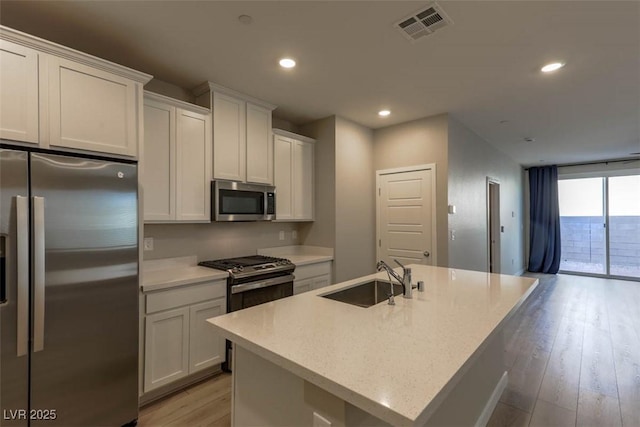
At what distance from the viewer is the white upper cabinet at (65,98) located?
1.67 metres

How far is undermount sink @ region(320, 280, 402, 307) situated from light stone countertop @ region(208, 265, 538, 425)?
193 mm

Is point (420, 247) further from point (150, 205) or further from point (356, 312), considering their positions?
point (150, 205)

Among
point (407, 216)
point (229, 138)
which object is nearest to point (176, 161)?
point (229, 138)

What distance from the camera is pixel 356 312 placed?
62.8 inches

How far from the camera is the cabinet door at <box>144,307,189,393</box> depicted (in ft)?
7.21

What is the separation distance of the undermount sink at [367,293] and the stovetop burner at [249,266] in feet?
3.43

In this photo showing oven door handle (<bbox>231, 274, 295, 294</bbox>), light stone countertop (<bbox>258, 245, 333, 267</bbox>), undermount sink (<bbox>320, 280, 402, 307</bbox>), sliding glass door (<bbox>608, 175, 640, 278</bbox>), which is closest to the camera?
undermount sink (<bbox>320, 280, 402, 307</bbox>)

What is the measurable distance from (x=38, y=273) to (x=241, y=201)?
1.73 m

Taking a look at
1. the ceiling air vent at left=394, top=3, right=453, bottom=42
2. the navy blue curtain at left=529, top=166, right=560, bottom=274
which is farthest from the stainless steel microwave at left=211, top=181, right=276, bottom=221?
the navy blue curtain at left=529, top=166, right=560, bottom=274

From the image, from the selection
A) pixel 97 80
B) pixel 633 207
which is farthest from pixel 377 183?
pixel 633 207

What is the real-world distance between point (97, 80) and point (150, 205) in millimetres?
974

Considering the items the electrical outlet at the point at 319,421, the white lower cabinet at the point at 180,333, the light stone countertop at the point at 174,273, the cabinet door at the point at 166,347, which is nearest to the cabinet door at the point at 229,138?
the light stone countertop at the point at 174,273

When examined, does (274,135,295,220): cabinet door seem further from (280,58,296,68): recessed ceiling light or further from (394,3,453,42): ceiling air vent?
(394,3,453,42): ceiling air vent

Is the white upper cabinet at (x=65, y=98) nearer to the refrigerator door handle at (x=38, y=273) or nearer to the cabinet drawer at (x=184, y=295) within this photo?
the refrigerator door handle at (x=38, y=273)
